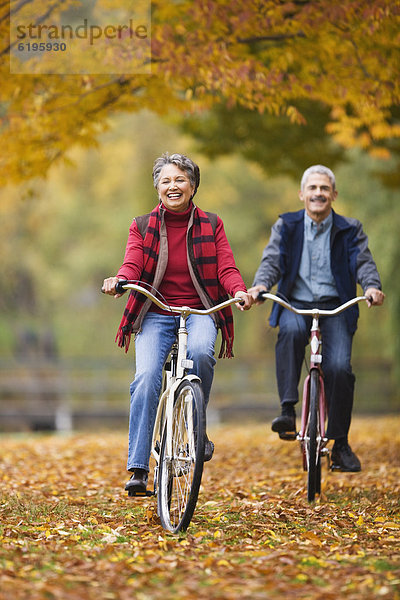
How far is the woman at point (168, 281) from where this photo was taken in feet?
15.0

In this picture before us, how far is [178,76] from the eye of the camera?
23.7 ft

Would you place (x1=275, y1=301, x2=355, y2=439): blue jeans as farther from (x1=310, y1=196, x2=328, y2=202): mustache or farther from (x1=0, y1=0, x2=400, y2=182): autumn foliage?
(x1=0, y1=0, x2=400, y2=182): autumn foliage

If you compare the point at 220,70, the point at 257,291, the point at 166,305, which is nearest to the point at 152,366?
the point at 166,305

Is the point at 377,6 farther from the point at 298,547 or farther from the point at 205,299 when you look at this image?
the point at 298,547

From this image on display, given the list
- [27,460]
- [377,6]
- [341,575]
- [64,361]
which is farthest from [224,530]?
[64,361]

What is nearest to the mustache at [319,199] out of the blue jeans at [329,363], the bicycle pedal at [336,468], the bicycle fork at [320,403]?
the blue jeans at [329,363]

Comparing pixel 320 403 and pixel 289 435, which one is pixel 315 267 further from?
pixel 289 435

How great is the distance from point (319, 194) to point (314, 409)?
4.99ft

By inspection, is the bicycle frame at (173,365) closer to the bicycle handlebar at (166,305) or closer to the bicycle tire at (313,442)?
the bicycle handlebar at (166,305)

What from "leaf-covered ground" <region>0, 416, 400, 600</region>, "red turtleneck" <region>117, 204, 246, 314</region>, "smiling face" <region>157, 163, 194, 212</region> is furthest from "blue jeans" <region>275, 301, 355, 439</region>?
"smiling face" <region>157, 163, 194, 212</region>

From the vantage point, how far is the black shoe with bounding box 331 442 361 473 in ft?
19.0

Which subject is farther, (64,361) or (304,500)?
(64,361)

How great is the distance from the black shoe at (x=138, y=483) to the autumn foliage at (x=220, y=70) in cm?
379

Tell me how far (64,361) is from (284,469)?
689 inches
